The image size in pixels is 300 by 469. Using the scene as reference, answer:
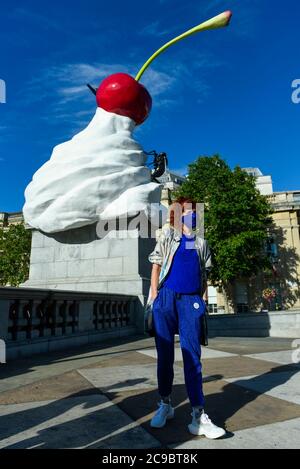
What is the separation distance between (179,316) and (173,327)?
113mm

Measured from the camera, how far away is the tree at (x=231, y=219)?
2969cm

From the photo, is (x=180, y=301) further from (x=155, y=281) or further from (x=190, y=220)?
(x=190, y=220)

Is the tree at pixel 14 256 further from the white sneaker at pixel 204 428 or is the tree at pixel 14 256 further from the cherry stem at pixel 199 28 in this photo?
the white sneaker at pixel 204 428

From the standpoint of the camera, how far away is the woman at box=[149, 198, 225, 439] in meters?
2.98

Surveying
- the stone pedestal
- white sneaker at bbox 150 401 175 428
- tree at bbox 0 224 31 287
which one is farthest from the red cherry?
tree at bbox 0 224 31 287

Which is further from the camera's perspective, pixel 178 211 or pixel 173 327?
pixel 178 211

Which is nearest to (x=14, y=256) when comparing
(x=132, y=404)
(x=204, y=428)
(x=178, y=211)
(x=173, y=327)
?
(x=132, y=404)

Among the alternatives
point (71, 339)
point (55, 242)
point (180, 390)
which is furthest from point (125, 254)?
point (180, 390)

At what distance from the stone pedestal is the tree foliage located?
18464 millimetres

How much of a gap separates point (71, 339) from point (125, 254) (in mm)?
4198

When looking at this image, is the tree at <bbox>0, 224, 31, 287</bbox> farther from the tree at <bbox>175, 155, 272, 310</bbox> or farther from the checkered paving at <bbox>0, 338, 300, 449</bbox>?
the checkered paving at <bbox>0, 338, 300, 449</bbox>

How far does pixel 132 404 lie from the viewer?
3.50m

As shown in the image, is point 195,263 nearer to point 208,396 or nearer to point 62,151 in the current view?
point 208,396

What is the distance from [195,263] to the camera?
3.31 metres
